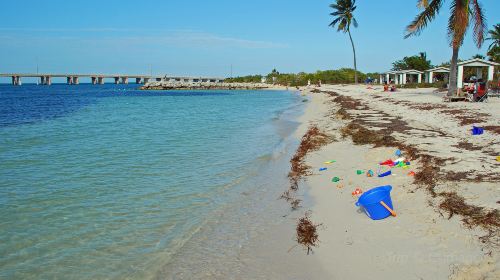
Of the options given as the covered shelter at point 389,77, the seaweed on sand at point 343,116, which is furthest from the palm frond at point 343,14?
the seaweed on sand at point 343,116

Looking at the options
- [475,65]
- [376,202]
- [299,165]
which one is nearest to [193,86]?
[475,65]

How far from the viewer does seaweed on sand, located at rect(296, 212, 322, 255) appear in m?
5.41

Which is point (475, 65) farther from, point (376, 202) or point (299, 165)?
point (376, 202)

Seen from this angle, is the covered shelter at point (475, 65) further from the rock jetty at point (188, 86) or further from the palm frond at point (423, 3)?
the rock jetty at point (188, 86)

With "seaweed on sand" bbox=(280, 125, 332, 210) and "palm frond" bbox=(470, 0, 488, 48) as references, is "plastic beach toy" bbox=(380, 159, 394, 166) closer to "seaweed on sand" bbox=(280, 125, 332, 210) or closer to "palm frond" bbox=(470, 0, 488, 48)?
"seaweed on sand" bbox=(280, 125, 332, 210)

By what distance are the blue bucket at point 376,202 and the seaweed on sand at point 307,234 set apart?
30.6 inches

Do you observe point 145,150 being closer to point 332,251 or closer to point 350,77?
point 332,251

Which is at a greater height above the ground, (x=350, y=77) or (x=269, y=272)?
(x=350, y=77)

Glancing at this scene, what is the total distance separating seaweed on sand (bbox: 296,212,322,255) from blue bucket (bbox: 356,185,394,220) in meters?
0.78

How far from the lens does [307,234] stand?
5648mm

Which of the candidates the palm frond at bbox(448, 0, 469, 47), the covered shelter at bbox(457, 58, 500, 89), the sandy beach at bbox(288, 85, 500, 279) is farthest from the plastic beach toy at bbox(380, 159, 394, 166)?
the covered shelter at bbox(457, 58, 500, 89)

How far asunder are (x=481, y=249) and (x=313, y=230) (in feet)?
6.98

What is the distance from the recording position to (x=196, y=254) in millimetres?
5387

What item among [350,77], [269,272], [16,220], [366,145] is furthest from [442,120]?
[350,77]
